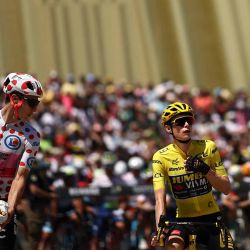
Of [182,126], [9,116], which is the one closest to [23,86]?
[9,116]

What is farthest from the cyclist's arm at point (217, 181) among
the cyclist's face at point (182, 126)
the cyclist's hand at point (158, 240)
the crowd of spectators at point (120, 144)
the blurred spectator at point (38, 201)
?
the crowd of spectators at point (120, 144)

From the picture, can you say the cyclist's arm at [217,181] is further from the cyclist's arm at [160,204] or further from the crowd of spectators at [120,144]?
the crowd of spectators at [120,144]

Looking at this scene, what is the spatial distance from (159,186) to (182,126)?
0.64m

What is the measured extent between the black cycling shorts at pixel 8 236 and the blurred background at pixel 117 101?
10.4 ft

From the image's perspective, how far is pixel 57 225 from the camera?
40.0ft

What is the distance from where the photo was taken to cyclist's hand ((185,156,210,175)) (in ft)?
21.5

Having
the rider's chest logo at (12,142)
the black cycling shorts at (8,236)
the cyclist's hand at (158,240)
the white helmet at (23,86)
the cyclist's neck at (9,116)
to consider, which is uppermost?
the white helmet at (23,86)

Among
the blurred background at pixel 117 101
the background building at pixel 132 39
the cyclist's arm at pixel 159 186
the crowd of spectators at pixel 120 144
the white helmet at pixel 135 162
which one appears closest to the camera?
the cyclist's arm at pixel 159 186

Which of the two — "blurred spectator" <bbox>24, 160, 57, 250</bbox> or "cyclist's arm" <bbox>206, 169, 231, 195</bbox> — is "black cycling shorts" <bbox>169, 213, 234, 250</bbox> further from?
"blurred spectator" <bbox>24, 160, 57, 250</bbox>

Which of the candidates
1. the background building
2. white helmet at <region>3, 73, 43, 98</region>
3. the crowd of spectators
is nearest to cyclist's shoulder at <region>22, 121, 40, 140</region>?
white helmet at <region>3, 73, 43, 98</region>

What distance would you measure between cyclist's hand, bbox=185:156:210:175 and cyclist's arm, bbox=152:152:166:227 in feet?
1.66

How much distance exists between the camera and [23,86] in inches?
259

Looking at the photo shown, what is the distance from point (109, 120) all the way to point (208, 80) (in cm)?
1250

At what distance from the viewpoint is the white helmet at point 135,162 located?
15.0m
